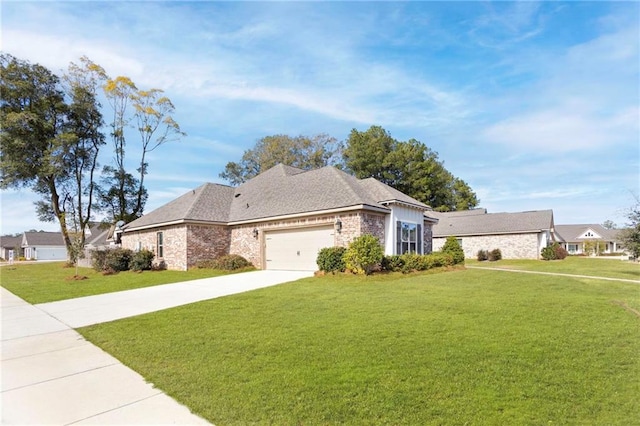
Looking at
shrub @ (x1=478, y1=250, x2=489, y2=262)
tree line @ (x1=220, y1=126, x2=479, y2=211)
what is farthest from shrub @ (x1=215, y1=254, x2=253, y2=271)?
tree line @ (x1=220, y1=126, x2=479, y2=211)

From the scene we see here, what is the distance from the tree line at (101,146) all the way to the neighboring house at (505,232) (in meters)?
8.33

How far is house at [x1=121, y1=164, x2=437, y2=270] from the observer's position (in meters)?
16.1

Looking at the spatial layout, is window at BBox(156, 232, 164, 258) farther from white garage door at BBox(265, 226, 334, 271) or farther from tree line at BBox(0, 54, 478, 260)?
white garage door at BBox(265, 226, 334, 271)

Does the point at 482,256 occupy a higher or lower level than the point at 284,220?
lower

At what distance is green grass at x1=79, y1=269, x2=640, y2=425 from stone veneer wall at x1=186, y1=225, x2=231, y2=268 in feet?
36.4

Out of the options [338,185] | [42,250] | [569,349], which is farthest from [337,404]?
[42,250]

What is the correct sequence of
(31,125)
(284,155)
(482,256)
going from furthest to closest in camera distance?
(284,155)
(482,256)
(31,125)

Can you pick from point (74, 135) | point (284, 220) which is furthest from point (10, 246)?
point (284, 220)

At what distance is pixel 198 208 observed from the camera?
66.8ft

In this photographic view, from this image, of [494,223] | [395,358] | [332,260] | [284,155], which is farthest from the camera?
[284,155]

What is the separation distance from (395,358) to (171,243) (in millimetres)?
18555

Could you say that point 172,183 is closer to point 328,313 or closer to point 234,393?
point 328,313

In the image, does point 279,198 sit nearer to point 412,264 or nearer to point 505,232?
point 412,264

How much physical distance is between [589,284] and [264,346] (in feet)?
39.2
